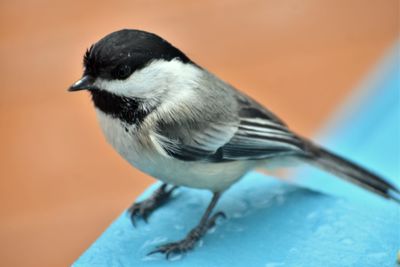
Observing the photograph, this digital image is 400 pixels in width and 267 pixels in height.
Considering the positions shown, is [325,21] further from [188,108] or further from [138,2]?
[188,108]

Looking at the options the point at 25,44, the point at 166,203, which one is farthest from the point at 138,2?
the point at 166,203

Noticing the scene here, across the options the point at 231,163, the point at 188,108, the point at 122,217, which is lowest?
the point at 122,217

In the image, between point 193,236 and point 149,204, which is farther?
point 149,204

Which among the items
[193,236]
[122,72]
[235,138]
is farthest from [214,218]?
[122,72]

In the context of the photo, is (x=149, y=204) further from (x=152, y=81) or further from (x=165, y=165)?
(x=152, y=81)

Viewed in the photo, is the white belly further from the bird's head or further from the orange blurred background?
the orange blurred background

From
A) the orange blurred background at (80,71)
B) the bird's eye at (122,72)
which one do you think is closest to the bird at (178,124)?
the bird's eye at (122,72)

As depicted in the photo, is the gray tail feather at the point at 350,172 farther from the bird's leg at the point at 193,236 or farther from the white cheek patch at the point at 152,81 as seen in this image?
the white cheek patch at the point at 152,81
